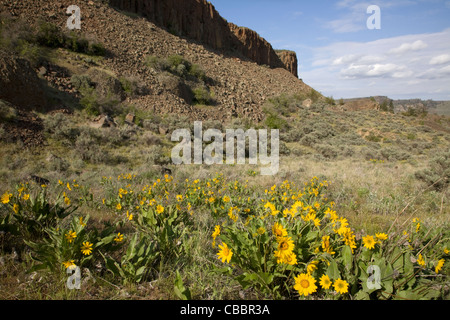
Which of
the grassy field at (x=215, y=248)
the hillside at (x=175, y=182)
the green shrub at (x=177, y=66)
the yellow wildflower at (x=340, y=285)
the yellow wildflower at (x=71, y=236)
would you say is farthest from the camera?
the green shrub at (x=177, y=66)

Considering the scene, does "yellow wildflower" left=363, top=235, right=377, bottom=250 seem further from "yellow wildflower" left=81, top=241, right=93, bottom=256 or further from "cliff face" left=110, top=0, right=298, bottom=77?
"cliff face" left=110, top=0, right=298, bottom=77

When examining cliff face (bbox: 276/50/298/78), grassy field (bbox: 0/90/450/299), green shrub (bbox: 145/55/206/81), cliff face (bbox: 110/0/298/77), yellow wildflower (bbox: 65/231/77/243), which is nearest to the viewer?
grassy field (bbox: 0/90/450/299)

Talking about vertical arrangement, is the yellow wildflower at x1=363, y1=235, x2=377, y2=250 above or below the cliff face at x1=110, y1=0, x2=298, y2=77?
below

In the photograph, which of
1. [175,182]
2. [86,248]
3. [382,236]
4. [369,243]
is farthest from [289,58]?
[86,248]

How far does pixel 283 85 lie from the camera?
3675cm

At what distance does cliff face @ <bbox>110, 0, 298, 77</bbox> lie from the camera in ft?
90.0

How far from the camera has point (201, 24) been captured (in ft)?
111

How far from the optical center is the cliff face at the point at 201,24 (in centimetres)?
2743

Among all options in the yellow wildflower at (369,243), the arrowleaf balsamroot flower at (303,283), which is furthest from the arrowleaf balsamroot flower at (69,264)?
the yellow wildflower at (369,243)

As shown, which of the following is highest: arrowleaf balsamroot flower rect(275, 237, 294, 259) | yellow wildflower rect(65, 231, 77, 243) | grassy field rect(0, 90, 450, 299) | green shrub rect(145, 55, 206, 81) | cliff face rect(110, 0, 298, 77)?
cliff face rect(110, 0, 298, 77)

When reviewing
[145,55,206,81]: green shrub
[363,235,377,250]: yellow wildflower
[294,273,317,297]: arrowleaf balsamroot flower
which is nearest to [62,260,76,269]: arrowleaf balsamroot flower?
[294,273,317,297]: arrowleaf balsamroot flower

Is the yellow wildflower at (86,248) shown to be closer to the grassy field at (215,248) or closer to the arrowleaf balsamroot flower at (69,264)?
the grassy field at (215,248)
